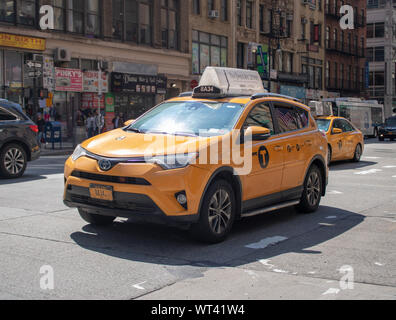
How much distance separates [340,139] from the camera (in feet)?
62.1

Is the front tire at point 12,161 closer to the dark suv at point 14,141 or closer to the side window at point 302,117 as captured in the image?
the dark suv at point 14,141

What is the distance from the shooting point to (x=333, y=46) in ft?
216

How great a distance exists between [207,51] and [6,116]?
101ft

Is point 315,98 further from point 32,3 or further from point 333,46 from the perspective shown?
point 32,3

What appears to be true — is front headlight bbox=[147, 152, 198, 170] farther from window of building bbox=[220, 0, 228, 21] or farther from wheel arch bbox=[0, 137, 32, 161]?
window of building bbox=[220, 0, 228, 21]

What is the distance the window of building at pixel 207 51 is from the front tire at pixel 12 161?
94.9ft

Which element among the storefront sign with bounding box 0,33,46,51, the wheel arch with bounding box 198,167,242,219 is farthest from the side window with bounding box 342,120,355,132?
the storefront sign with bounding box 0,33,46,51

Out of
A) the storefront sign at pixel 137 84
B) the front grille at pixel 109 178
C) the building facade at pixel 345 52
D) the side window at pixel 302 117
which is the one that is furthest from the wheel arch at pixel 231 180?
the building facade at pixel 345 52

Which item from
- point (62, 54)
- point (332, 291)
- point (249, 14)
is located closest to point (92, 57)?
point (62, 54)

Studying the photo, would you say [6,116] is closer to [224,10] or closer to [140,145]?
[140,145]

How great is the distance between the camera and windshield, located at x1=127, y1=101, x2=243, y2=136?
24.6 feet

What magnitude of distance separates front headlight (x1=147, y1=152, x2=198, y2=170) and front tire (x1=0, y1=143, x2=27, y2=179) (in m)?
7.85

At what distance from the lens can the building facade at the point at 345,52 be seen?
64812mm
